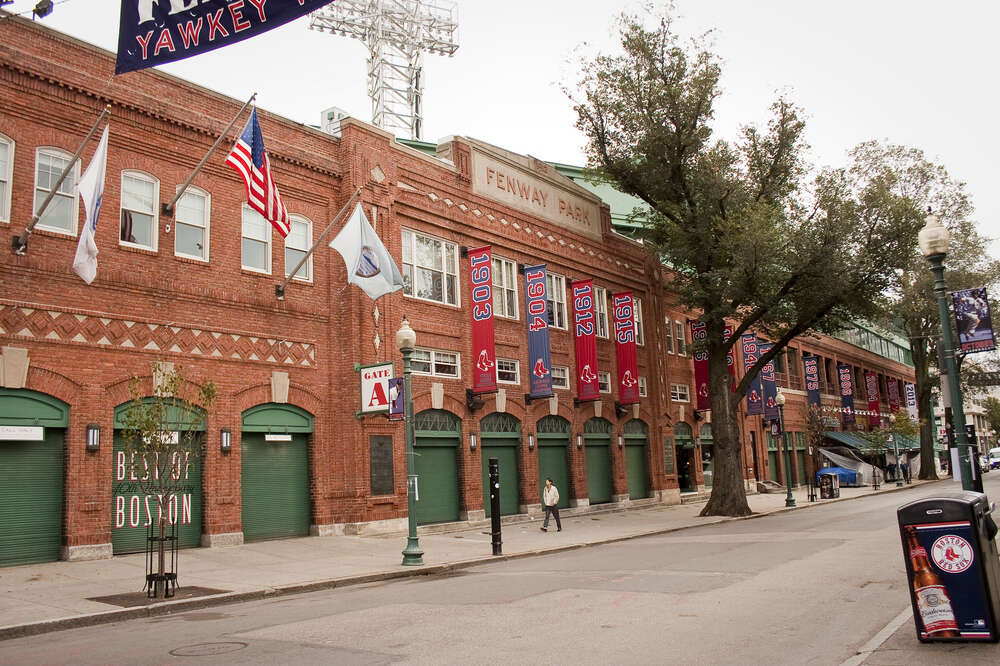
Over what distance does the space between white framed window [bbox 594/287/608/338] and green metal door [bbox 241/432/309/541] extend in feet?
51.1

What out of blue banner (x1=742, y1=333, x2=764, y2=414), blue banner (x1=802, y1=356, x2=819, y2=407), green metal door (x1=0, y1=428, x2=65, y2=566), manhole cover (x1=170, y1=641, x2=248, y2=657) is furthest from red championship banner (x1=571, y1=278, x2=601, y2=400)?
blue banner (x1=802, y1=356, x2=819, y2=407)

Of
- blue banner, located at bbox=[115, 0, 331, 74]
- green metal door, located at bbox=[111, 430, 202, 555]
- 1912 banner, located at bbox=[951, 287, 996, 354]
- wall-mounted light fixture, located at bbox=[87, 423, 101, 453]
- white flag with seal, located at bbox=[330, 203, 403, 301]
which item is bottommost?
green metal door, located at bbox=[111, 430, 202, 555]

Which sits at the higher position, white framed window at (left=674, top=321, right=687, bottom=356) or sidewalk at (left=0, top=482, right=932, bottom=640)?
white framed window at (left=674, top=321, right=687, bottom=356)

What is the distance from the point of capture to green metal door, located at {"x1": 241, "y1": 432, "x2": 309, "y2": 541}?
1956cm

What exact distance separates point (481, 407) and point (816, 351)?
38863mm

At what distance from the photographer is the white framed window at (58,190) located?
1645cm

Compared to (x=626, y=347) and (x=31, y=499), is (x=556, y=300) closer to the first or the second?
(x=626, y=347)

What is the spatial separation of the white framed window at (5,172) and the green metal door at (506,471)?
14.9 m

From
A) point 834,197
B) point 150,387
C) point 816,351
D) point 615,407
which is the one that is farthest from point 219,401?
point 816,351

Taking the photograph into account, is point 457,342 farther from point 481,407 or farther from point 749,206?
point 749,206

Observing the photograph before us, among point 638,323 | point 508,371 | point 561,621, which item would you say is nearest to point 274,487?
point 508,371

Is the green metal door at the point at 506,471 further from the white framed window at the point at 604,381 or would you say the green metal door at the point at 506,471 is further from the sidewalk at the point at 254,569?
the white framed window at the point at 604,381

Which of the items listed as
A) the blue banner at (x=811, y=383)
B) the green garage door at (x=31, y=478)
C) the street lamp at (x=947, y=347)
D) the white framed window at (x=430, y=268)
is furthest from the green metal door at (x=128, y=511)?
the blue banner at (x=811, y=383)

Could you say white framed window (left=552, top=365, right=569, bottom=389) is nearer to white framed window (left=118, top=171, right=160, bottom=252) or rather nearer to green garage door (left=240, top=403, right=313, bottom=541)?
green garage door (left=240, top=403, right=313, bottom=541)
